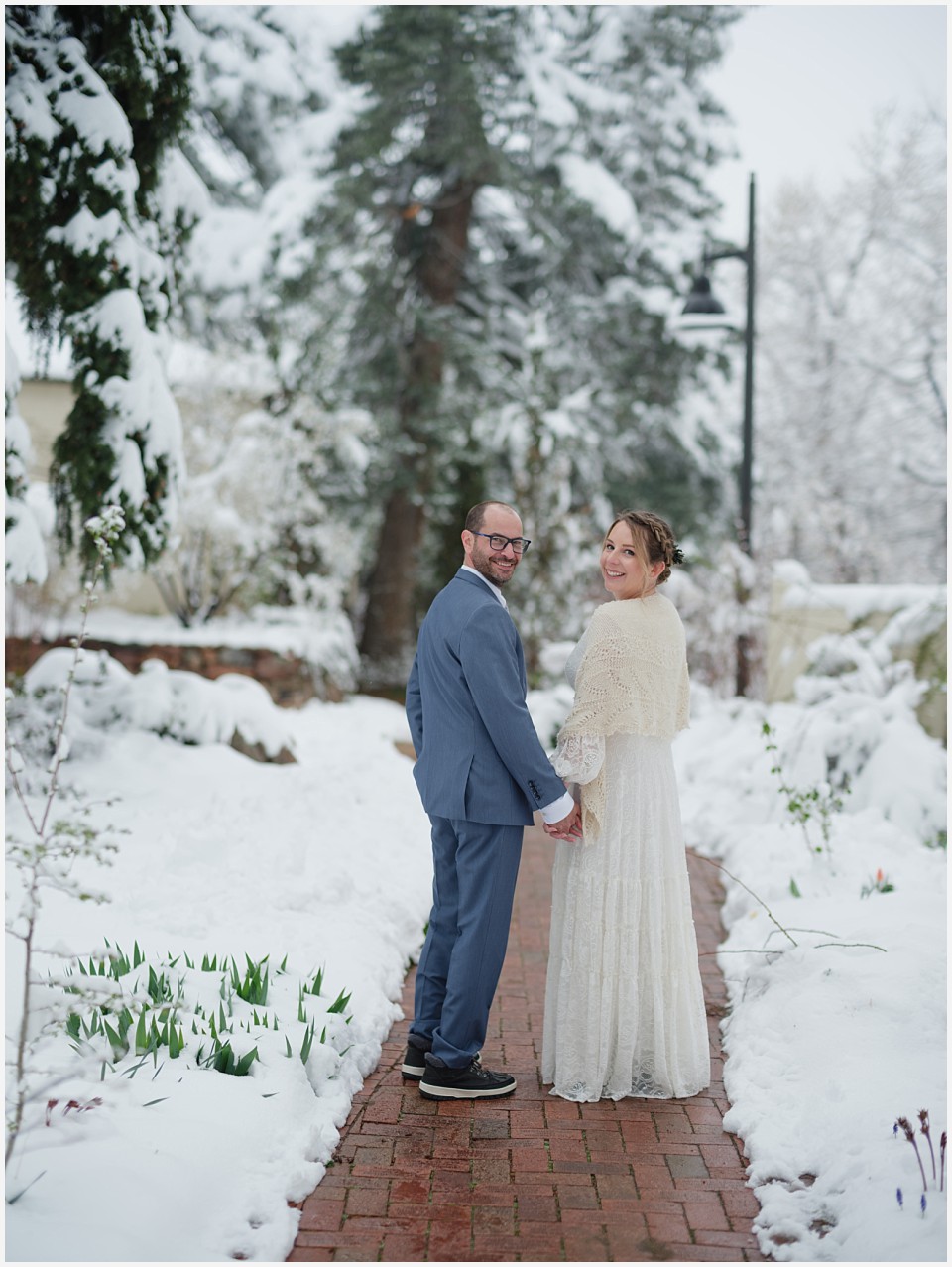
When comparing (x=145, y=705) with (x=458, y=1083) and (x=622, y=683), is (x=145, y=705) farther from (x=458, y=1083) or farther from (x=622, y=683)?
(x=622, y=683)

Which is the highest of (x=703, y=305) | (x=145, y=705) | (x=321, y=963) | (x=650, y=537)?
(x=703, y=305)

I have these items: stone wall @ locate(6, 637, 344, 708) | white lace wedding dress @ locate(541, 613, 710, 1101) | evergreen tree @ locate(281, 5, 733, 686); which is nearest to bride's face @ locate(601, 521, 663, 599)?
white lace wedding dress @ locate(541, 613, 710, 1101)

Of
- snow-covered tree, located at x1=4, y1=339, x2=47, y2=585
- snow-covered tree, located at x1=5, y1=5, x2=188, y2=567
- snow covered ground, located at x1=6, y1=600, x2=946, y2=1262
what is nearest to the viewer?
snow covered ground, located at x1=6, y1=600, x2=946, y2=1262

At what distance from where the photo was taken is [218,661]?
1158cm

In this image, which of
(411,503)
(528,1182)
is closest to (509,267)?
(411,503)

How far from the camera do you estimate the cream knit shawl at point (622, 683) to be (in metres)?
3.84

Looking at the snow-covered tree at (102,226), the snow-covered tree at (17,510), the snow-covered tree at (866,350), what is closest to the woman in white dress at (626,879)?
the snow-covered tree at (17,510)

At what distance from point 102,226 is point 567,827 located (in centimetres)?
505

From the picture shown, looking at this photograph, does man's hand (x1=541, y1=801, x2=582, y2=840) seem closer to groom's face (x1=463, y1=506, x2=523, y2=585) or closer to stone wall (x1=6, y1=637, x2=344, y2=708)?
groom's face (x1=463, y1=506, x2=523, y2=585)

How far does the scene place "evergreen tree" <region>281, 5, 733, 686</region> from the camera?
14602 millimetres

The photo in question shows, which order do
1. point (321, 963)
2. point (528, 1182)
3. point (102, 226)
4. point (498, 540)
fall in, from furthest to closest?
point (102, 226), point (321, 963), point (498, 540), point (528, 1182)

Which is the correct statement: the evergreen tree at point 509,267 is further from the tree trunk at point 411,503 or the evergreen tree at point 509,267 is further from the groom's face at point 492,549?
the groom's face at point 492,549

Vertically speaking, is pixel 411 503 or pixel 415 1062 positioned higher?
pixel 411 503

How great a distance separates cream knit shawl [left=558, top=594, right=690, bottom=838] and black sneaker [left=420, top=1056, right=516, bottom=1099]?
2.97ft
